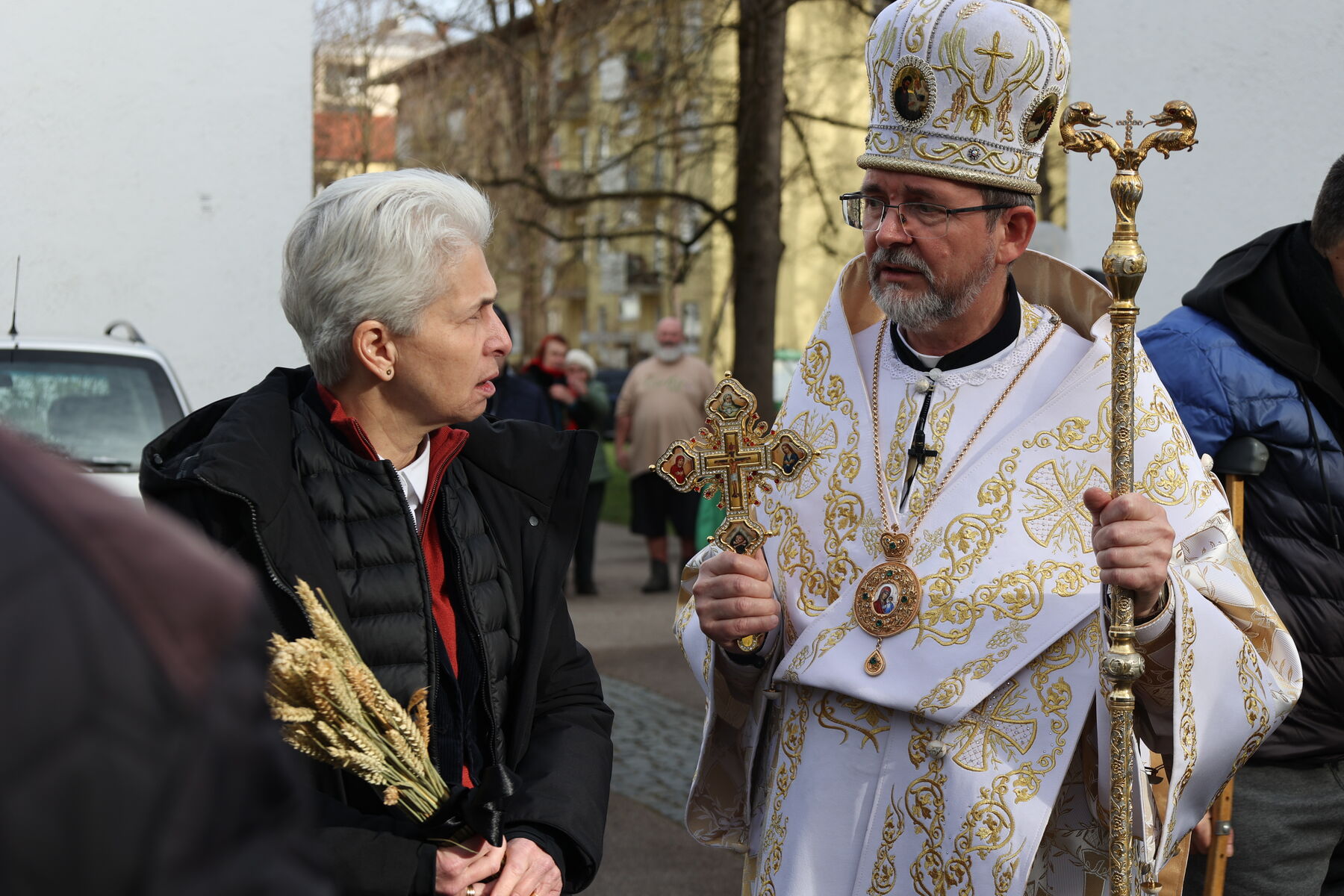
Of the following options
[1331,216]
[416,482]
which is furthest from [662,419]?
[416,482]

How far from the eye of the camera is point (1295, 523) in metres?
3.10

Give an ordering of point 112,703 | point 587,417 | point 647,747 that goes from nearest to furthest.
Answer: point 112,703, point 647,747, point 587,417

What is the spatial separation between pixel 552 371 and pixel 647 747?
458 cm

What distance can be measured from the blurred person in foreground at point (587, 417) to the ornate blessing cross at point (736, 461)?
8684 mm

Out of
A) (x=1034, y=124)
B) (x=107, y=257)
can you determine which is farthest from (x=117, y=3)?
(x=1034, y=124)

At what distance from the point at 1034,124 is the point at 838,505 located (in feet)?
2.65

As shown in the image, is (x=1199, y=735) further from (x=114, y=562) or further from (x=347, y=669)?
(x=114, y=562)

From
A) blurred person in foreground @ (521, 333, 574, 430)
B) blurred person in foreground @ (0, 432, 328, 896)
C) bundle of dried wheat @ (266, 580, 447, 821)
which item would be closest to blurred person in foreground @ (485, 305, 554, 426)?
blurred person in foreground @ (521, 333, 574, 430)

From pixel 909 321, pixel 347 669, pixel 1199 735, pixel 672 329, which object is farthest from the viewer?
pixel 672 329

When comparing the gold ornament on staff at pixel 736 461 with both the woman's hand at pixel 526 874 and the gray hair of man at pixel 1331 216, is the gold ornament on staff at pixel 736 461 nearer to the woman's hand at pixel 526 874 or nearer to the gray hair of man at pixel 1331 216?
the woman's hand at pixel 526 874

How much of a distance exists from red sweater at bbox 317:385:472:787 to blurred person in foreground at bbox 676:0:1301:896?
1.41 ft

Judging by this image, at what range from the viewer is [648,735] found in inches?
299

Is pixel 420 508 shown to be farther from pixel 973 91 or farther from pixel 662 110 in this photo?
pixel 662 110

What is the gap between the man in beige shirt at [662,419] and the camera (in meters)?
11.4
